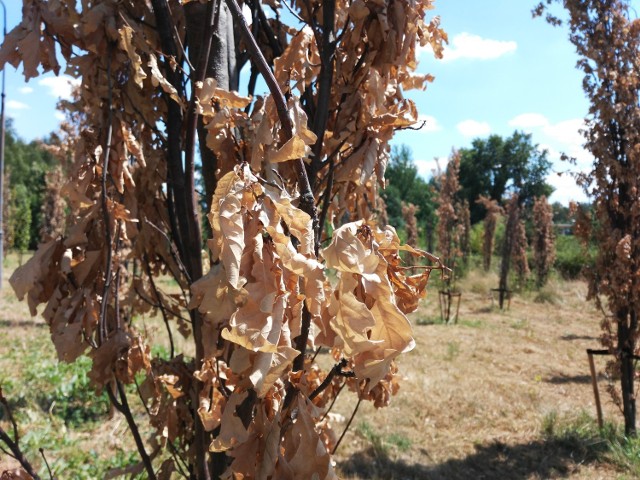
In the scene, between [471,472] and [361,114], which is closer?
[361,114]

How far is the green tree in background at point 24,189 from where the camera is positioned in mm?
18359

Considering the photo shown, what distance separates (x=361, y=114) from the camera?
1153 millimetres

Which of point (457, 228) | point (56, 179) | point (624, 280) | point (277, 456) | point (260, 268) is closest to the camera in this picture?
point (260, 268)

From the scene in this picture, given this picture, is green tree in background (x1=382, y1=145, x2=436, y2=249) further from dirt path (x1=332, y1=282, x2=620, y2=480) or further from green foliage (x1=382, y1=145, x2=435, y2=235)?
dirt path (x1=332, y1=282, x2=620, y2=480)

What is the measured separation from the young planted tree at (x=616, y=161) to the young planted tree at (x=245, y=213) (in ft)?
12.9

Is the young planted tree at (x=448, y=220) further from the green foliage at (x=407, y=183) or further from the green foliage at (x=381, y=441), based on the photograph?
the green foliage at (x=407, y=183)

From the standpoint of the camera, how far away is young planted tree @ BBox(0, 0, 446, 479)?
691mm

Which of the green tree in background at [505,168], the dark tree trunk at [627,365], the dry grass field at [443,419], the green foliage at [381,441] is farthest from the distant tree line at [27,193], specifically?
the green tree in background at [505,168]

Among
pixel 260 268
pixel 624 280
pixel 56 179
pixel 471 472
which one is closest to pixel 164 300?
pixel 260 268

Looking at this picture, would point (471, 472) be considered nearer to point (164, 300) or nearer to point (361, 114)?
point (164, 300)

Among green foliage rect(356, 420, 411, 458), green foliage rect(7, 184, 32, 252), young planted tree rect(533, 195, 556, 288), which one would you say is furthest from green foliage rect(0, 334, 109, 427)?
young planted tree rect(533, 195, 556, 288)

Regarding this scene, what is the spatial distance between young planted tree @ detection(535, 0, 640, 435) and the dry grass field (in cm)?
71

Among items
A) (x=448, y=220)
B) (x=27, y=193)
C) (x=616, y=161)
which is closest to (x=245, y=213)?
(x=616, y=161)

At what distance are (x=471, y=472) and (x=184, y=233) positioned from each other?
11.3 feet
